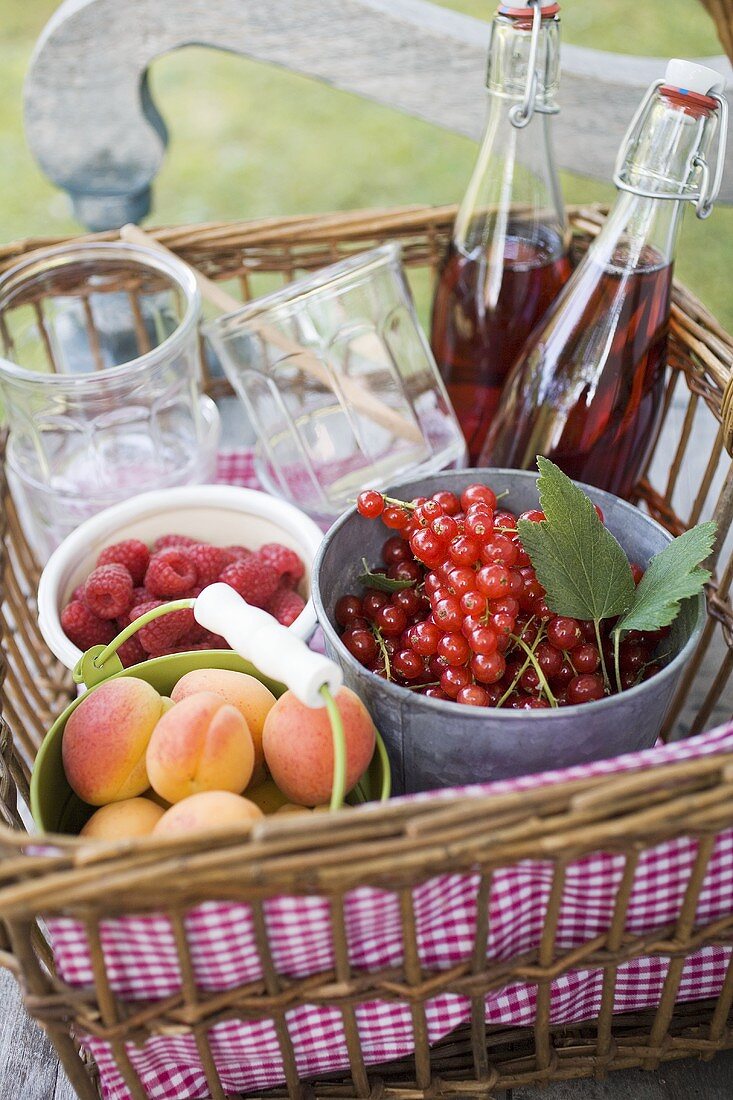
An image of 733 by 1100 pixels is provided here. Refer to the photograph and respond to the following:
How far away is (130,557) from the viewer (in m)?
0.57

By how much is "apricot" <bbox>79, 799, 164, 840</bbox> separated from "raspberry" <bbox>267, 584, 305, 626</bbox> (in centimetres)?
15

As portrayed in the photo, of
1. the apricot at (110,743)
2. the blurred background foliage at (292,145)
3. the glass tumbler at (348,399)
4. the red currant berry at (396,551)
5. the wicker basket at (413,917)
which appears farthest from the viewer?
the blurred background foliage at (292,145)

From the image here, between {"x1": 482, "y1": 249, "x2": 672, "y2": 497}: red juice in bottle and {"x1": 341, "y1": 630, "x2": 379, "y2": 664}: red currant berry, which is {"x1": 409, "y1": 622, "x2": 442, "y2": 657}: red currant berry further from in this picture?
{"x1": 482, "y1": 249, "x2": 672, "y2": 497}: red juice in bottle

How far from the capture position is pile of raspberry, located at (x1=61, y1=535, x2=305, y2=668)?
53 cm

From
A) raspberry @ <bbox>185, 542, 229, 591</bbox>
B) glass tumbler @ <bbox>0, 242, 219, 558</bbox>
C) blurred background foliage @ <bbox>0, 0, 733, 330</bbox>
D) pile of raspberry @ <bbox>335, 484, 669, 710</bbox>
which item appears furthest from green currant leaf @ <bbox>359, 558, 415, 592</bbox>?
blurred background foliage @ <bbox>0, 0, 733, 330</bbox>

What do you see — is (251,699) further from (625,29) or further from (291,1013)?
(625,29)

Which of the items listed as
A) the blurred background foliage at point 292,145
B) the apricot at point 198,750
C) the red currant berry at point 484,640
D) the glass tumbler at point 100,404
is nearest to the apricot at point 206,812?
the apricot at point 198,750

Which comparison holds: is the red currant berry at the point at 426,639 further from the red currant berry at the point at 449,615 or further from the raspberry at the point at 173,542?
the raspberry at the point at 173,542

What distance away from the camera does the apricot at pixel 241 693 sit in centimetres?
43

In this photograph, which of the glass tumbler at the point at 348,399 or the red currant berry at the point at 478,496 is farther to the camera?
the glass tumbler at the point at 348,399

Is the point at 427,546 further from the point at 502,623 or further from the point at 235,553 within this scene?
the point at 235,553

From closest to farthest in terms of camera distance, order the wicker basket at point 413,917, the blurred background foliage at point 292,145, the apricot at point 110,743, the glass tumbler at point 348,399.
Result: the wicker basket at point 413,917 < the apricot at point 110,743 < the glass tumbler at point 348,399 < the blurred background foliage at point 292,145

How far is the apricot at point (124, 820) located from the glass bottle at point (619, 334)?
1.12ft

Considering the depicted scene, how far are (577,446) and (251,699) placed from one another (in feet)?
0.97
